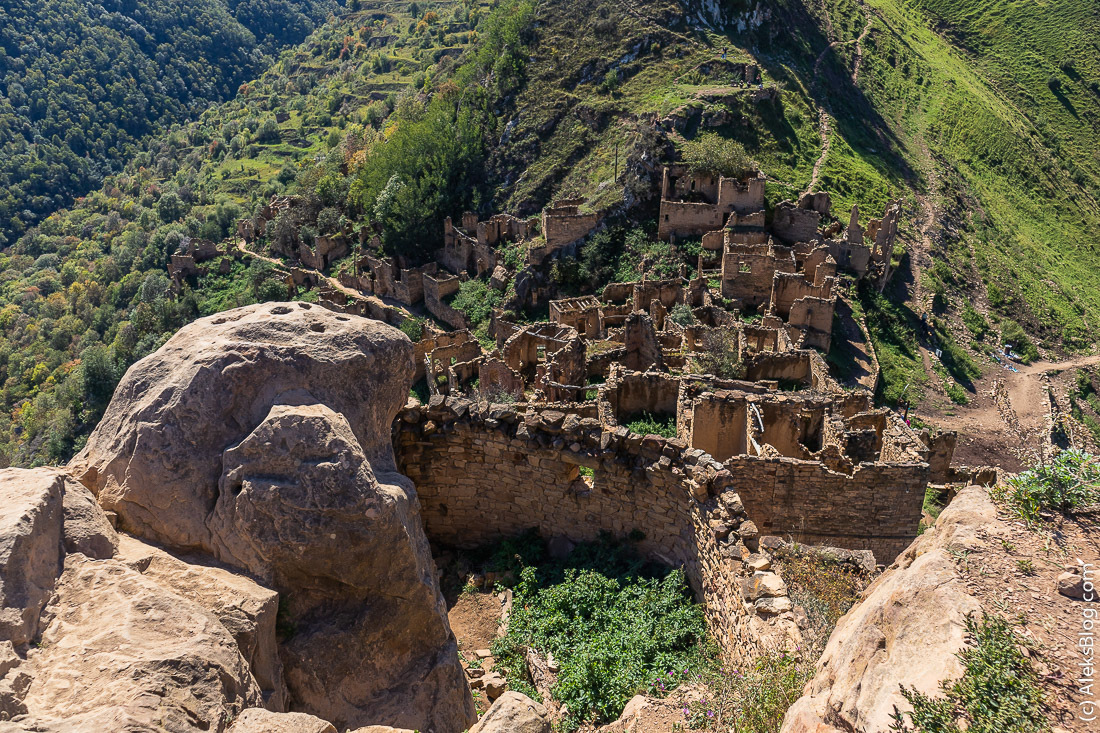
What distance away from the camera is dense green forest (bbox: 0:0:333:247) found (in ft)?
437

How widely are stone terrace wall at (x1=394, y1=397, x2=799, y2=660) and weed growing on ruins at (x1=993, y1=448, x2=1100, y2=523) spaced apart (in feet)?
14.2

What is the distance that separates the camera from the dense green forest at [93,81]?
133 m

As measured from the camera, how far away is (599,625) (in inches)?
407

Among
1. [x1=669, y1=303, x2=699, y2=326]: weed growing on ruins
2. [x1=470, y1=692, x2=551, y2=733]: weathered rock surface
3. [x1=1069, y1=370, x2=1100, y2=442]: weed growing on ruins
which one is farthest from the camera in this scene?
[x1=1069, y1=370, x2=1100, y2=442]: weed growing on ruins

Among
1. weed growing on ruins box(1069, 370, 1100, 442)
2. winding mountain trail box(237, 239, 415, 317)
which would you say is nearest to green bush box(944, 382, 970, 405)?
weed growing on ruins box(1069, 370, 1100, 442)

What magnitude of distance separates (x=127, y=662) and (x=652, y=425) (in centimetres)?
1514

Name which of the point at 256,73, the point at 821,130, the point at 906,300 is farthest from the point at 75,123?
the point at 906,300

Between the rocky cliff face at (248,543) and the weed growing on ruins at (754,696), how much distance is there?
291 cm

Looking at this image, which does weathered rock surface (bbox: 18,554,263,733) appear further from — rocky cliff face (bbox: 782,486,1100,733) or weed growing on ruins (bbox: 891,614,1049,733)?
weed growing on ruins (bbox: 891,614,1049,733)

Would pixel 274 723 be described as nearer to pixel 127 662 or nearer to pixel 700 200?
pixel 127 662

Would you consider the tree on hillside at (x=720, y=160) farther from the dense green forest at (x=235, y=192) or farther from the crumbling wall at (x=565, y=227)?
the dense green forest at (x=235, y=192)

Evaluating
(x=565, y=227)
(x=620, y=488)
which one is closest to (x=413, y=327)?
(x=565, y=227)

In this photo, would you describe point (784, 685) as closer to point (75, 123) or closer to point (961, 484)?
point (961, 484)

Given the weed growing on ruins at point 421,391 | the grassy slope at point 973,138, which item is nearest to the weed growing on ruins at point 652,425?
the grassy slope at point 973,138
